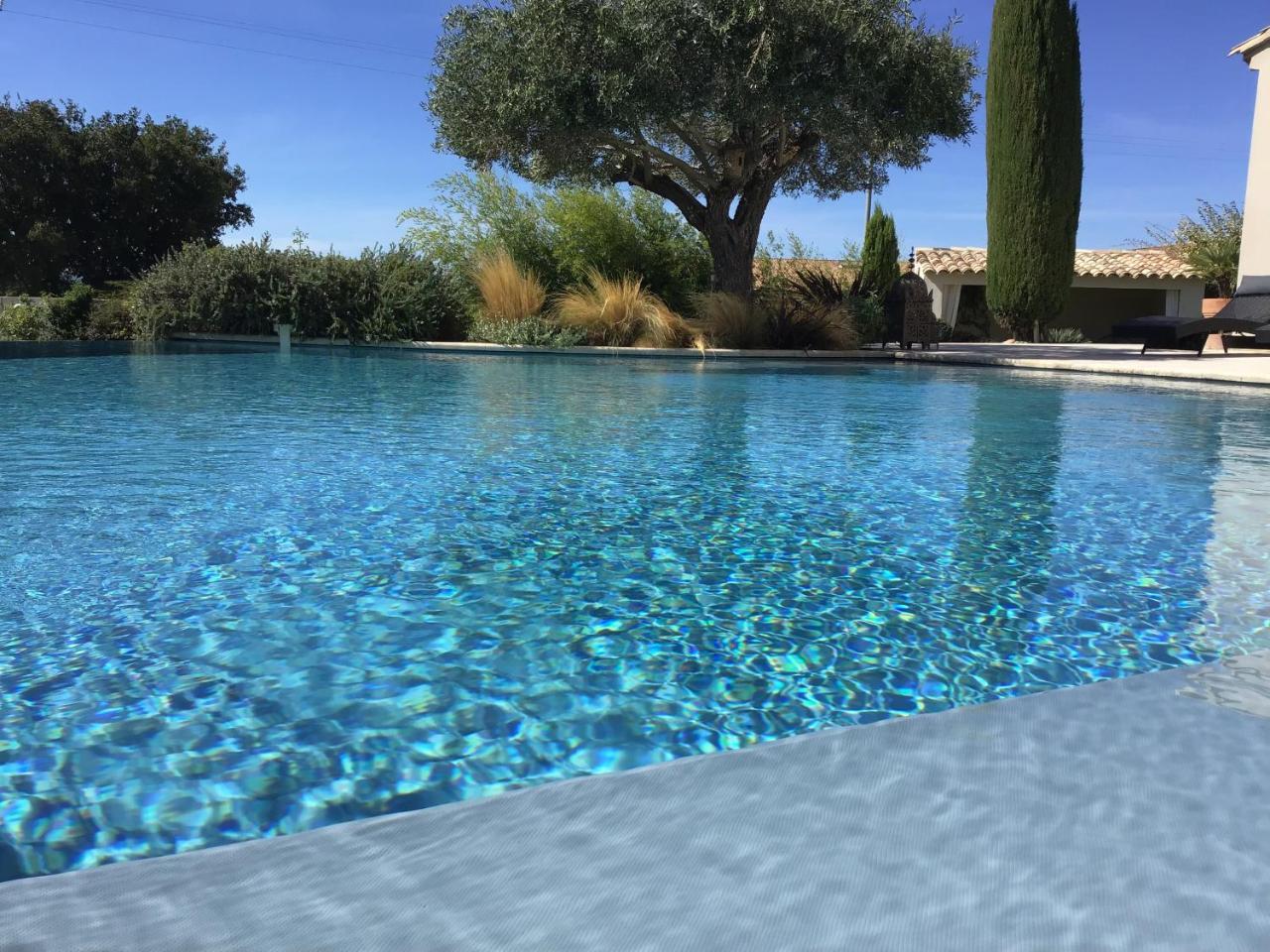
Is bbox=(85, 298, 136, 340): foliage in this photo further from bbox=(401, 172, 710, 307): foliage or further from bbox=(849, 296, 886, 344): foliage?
bbox=(849, 296, 886, 344): foliage

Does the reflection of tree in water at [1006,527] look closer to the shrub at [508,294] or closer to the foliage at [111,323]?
the shrub at [508,294]

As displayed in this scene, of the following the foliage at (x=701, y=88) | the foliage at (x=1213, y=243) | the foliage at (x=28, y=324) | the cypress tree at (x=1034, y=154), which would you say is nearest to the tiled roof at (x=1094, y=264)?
the foliage at (x=1213, y=243)

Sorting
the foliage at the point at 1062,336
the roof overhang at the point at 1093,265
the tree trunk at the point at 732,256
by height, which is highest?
the roof overhang at the point at 1093,265

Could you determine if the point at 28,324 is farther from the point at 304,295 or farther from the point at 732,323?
the point at 732,323

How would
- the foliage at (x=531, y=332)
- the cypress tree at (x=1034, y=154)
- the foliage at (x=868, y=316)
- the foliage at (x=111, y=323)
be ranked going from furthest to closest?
1. the cypress tree at (x=1034, y=154)
2. the foliage at (x=868, y=316)
3. the foliage at (x=111, y=323)
4. the foliage at (x=531, y=332)

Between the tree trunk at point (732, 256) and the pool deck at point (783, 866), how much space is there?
1517 centimetres

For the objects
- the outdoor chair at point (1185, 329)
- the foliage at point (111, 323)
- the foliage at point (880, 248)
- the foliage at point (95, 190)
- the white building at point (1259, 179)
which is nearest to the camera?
the outdoor chair at point (1185, 329)

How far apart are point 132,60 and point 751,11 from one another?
24.1 metres

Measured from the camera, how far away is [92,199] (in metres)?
30.5


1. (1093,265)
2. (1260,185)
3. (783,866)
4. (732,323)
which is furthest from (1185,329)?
(783,866)

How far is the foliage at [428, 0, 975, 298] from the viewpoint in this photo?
12.4 meters

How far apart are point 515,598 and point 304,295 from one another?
14758 millimetres

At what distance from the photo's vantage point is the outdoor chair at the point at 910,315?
1662 centimetres

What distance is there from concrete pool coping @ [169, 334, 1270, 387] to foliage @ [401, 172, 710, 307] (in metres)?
2.48
